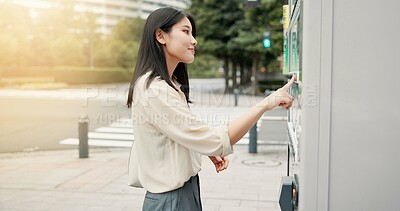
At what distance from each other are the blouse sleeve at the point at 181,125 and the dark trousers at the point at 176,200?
268 millimetres

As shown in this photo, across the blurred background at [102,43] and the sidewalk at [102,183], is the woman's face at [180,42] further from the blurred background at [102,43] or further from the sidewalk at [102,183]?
the blurred background at [102,43]

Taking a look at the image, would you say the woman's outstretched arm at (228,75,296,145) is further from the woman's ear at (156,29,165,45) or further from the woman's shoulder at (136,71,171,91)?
the woman's ear at (156,29,165,45)

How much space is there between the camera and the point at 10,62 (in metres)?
34.6

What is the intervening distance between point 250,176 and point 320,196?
497 centimetres

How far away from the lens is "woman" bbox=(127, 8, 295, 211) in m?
1.62

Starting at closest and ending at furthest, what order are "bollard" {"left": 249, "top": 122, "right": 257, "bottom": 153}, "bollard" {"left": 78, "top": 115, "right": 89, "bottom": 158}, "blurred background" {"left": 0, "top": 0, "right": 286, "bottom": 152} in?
1. "bollard" {"left": 78, "top": 115, "right": 89, "bottom": 158}
2. "bollard" {"left": 249, "top": 122, "right": 257, "bottom": 153}
3. "blurred background" {"left": 0, "top": 0, "right": 286, "bottom": 152}

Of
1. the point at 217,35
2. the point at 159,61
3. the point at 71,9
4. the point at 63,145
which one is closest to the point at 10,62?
the point at 71,9

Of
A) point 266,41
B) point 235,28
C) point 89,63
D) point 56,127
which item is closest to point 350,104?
point 56,127

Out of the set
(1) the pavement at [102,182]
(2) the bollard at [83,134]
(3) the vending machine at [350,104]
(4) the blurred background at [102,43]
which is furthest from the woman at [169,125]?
(4) the blurred background at [102,43]

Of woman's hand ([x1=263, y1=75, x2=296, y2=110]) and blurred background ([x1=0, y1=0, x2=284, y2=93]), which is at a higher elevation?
blurred background ([x1=0, y1=0, x2=284, y2=93])

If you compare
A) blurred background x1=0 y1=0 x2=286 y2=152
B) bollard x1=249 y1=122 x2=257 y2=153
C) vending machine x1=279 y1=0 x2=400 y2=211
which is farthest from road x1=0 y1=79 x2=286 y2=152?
vending machine x1=279 y1=0 x2=400 y2=211

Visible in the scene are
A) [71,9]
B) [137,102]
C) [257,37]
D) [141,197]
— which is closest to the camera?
[137,102]

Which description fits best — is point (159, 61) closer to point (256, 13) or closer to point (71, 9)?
point (256, 13)

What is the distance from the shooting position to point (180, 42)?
5.90 feet
